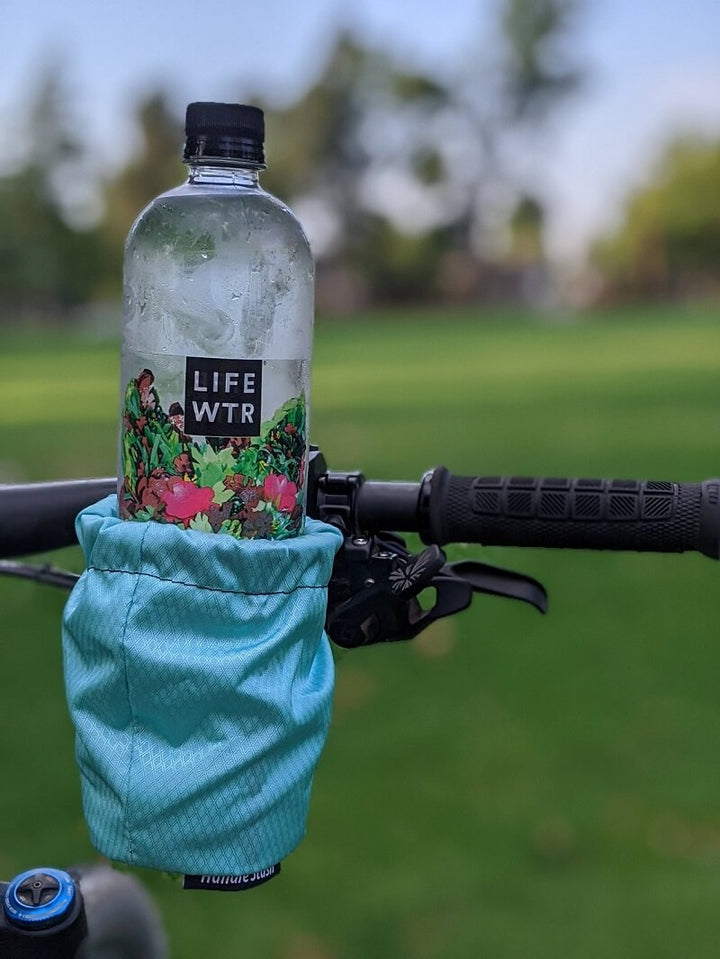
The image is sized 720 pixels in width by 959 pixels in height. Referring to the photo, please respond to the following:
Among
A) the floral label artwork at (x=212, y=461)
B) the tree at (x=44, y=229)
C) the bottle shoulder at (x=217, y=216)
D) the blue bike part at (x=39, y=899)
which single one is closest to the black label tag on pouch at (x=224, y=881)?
the blue bike part at (x=39, y=899)

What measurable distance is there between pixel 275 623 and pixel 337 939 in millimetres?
2575

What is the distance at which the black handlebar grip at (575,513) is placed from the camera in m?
1.18

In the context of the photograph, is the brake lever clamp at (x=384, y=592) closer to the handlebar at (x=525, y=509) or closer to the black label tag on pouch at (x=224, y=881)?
the handlebar at (x=525, y=509)

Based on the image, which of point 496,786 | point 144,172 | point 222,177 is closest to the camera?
point 222,177

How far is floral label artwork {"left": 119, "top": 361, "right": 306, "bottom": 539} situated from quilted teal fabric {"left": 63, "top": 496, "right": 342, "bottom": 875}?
2cm

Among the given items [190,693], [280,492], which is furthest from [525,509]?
[190,693]

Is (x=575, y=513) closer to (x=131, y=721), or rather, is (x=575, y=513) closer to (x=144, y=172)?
(x=131, y=721)

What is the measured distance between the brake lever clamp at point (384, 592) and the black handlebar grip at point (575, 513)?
56 millimetres

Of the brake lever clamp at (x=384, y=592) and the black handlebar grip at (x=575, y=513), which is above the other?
the black handlebar grip at (x=575, y=513)

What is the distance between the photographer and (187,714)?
3.41 ft

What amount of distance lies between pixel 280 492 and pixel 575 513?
1.02ft

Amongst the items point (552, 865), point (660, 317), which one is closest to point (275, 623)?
point (552, 865)

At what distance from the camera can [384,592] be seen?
1.18 meters

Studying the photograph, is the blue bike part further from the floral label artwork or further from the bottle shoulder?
the bottle shoulder
